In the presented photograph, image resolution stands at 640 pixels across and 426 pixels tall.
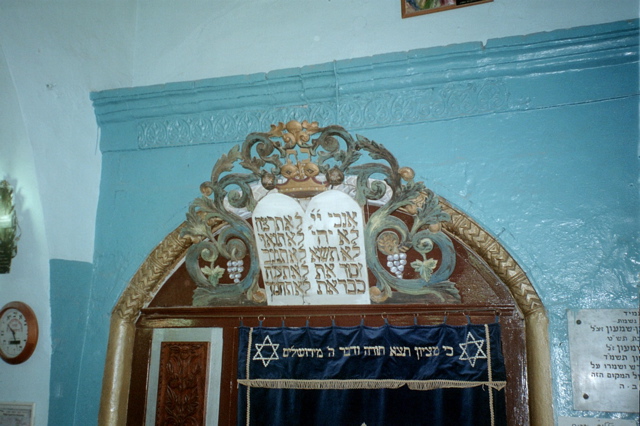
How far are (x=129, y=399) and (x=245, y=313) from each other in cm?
94

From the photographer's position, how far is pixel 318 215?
3.00 m

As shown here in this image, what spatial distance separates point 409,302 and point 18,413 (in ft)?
8.47

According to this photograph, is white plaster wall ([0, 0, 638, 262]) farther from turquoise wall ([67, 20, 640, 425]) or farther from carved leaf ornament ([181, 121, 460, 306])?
carved leaf ornament ([181, 121, 460, 306])

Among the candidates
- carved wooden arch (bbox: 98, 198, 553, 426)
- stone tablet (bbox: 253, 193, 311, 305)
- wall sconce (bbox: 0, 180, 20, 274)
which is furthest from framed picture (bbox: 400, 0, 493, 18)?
wall sconce (bbox: 0, 180, 20, 274)

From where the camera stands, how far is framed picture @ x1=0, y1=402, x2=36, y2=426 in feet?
10.5

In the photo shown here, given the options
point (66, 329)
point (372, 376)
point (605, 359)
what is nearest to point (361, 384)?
point (372, 376)

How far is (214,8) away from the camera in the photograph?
3629 mm

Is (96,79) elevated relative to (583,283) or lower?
elevated

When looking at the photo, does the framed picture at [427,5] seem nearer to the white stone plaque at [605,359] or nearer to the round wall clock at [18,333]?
the white stone plaque at [605,359]

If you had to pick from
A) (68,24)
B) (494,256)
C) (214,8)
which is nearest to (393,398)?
(494,256)

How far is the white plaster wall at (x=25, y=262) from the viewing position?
10.6 ft

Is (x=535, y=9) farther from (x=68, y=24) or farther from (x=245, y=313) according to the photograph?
(x=68, y=24)

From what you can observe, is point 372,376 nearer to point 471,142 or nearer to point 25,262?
point 471,142

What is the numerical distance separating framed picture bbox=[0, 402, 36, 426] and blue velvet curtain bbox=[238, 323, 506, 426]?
4.51ft
